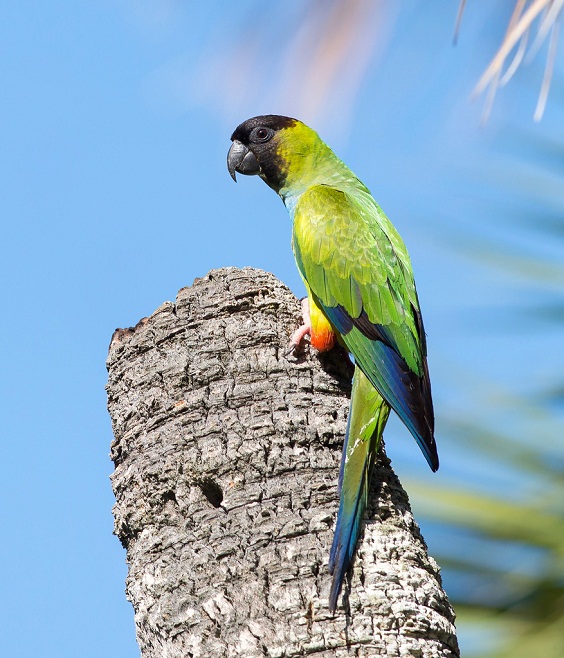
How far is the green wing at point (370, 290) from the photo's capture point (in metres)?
3.24

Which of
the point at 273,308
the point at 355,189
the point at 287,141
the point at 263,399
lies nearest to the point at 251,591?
the point at 263,399

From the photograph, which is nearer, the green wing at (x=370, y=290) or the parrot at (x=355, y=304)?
the parrot at (x=355, y=304)

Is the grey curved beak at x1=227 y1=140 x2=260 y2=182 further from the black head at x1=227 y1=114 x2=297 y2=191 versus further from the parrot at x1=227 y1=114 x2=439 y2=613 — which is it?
the parrot at x1=227 y1=114 x2=439 y2=613

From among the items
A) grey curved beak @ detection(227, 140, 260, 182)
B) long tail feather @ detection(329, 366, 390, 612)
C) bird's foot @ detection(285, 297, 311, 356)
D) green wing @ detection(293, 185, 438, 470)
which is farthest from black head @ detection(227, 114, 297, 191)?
long tail feather @ detection(329, 366, 390, 612)

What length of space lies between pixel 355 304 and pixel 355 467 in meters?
1.14

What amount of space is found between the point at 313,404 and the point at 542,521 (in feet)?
3.24

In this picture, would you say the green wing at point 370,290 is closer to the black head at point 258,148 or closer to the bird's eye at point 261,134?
the black head at point 258,148

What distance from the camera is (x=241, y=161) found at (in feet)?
16.5

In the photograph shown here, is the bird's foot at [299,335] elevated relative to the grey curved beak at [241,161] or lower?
lower

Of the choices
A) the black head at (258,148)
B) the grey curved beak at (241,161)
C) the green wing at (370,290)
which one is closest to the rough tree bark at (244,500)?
the green wing at (370,290)

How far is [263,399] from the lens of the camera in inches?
107

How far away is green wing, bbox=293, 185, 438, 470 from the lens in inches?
127

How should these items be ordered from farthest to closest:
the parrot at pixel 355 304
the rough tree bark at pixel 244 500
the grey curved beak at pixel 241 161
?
the grey curved beak at pixel 241 161 → the parrot at pixel 355 304 → the rough tree bark at pixel 244 500

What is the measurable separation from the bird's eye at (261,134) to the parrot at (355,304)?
0.35 ft
